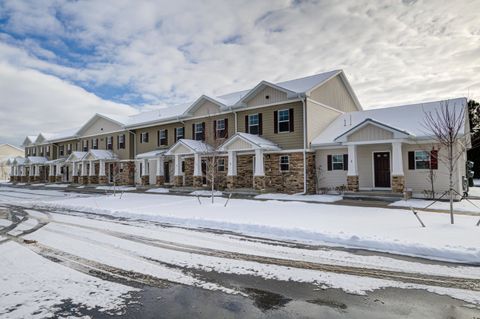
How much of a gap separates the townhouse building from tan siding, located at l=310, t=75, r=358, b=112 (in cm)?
7

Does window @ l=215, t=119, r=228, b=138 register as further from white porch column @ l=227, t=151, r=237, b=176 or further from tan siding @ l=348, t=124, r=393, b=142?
tan siding @ l=348, t=124, r=393, b=142

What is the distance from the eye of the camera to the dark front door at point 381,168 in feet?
62.3

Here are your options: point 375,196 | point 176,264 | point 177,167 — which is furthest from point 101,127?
point 176,264

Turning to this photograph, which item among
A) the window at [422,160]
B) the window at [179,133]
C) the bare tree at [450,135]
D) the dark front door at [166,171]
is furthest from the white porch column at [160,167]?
the bare tree at [450,135]

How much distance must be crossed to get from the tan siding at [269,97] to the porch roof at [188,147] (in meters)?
4.77

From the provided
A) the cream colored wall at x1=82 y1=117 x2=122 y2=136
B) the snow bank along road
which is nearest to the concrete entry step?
the snow bank along road

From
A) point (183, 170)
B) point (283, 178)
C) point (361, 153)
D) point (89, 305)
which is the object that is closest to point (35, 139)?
point (183, 170)

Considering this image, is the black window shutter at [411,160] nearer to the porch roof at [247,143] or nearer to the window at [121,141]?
the porch roof at [247,143]

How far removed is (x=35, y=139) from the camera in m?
51.0

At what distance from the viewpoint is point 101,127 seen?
3691 cm

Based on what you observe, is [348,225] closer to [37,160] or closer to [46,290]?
[46,290]

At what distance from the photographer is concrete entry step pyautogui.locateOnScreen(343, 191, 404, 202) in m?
16.5

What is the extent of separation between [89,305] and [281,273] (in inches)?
119

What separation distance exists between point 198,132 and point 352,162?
13.4 m
